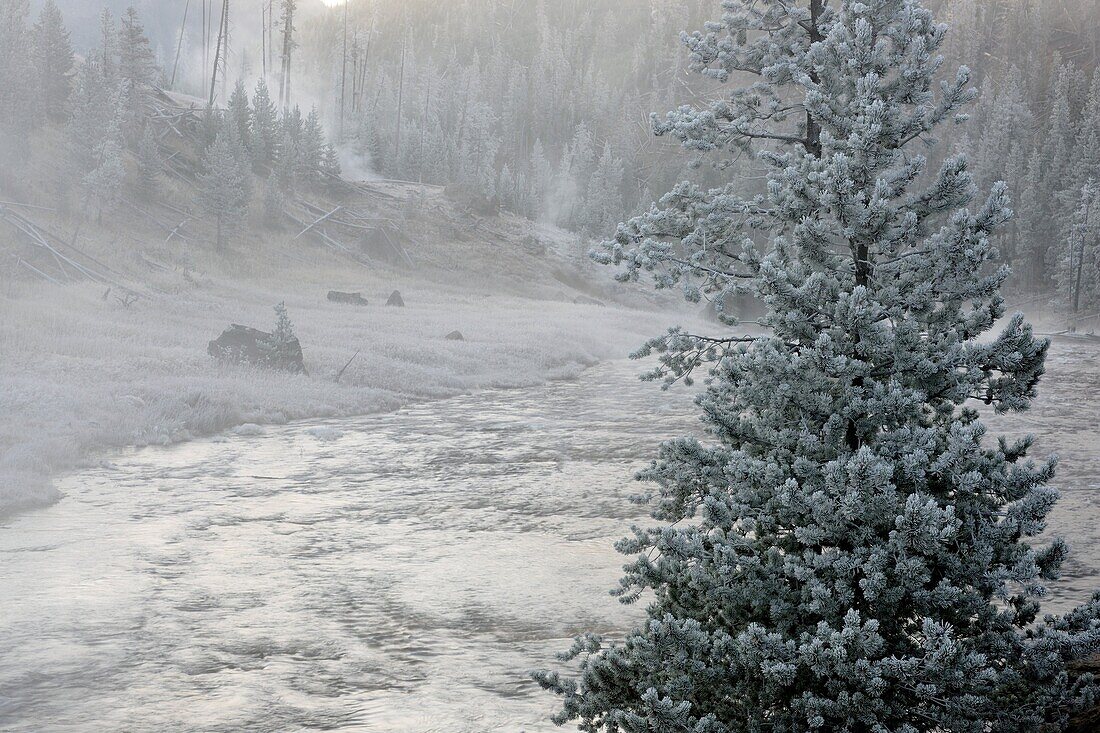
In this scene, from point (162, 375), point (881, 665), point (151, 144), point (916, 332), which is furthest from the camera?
point (151, 144)

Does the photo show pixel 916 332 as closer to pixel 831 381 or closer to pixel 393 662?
pixel 831 381

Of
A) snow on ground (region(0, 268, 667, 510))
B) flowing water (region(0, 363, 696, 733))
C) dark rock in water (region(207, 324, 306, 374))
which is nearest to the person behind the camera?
flowing water (region(0, 363, 696, 733))

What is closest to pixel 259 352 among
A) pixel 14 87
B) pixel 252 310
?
pixel 252 310

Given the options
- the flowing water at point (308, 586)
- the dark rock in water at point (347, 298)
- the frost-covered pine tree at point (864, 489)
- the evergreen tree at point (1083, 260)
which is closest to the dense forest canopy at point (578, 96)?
the evergreen tree at point (1083, 260)

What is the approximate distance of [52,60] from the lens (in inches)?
2261

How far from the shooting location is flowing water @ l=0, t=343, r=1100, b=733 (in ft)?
26.1

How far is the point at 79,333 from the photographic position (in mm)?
27828

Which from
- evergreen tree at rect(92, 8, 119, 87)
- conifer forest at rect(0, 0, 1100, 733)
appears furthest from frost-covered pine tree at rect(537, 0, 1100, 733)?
evergreen tree at rect(92, 8, 119, 87)

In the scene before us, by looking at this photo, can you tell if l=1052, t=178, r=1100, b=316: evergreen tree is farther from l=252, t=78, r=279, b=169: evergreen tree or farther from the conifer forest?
l=252, t=78, r=279, b=169: evergreen tree

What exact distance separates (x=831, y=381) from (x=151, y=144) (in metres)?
57.0

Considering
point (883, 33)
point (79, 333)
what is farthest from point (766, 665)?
point (79, 333)

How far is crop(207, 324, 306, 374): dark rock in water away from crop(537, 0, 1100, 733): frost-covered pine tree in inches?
888

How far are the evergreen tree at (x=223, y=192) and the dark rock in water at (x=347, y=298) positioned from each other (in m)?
Result: 9.47

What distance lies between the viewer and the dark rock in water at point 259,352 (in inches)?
1052
